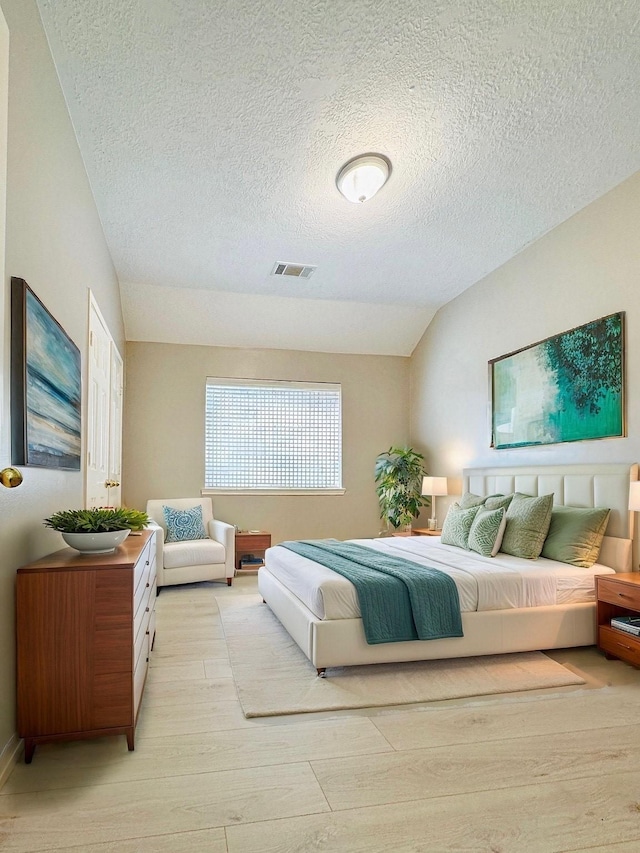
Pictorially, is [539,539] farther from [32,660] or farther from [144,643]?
[32,660]

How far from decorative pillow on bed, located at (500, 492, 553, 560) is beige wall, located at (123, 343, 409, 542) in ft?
10.3

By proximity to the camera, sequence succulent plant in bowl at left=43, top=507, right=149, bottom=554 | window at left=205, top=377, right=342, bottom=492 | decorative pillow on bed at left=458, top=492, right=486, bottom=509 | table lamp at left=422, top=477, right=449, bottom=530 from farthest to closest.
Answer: window at left=205, top=377, right=342, bottom=492
table lamp at left=422, top=477, right=449, bottom=530
decorative pillow on bed at left=458, top=492, right=486, bottom=509
succulent plant in bowl at left=43, top=507, right=149, bottom=554

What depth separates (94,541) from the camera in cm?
255

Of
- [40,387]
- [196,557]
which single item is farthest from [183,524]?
[40,387]

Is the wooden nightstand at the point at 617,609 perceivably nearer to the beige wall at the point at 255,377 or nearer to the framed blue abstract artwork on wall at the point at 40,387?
the framed blue abstract artwork on wall at the point at 40,387

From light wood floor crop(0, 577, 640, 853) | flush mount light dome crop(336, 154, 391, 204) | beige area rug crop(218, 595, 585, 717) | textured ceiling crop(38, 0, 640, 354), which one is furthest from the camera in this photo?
flush mount light dome crop(336, 154, 391, 204)

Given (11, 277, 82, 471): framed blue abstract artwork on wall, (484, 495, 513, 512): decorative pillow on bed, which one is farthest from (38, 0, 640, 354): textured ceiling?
(484, 495, 513, 512): decorative pillow on bed

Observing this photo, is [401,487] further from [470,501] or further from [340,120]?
[340,120]

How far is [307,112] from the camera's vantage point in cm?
333

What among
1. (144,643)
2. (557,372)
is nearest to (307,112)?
(557,372)

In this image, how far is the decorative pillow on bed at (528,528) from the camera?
4090 millimetres

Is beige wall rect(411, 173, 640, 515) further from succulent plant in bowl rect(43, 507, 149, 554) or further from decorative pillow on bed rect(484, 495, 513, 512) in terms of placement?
succulent plant in bowl rect(43, 507, 149, 554)

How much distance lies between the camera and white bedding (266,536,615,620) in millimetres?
3334

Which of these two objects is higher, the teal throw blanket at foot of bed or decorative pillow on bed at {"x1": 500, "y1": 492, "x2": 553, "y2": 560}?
decorative pillow on bed at {"x1": 500, "y1": 492, "x2": 553, "y2": 560}
